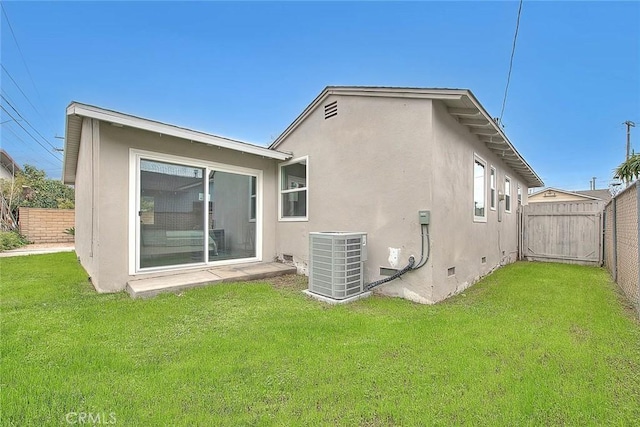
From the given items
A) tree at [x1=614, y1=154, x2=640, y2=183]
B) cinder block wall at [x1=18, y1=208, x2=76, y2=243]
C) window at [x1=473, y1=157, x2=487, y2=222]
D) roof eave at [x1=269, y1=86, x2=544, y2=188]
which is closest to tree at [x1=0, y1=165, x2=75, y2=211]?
cinder block wall at [x1=18, y1=208, x2=76, y2=243]

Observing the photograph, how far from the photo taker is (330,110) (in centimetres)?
582

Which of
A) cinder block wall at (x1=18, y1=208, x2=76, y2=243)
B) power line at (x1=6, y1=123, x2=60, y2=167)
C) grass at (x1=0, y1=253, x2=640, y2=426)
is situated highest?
power line at (x1=6, y1=123, x2=60, y2=167)

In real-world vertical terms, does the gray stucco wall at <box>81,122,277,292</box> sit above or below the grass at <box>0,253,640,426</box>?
above

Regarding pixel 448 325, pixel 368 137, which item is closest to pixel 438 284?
pixel 448 325

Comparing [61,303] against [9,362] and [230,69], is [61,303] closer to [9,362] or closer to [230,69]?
[9,362]

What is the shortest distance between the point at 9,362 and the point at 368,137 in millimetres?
5132

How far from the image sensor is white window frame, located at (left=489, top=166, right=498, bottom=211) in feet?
24.3

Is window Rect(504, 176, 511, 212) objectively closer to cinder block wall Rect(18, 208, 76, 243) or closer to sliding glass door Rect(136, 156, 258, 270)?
sliding glass door Rect(136, 156, 258, 270)

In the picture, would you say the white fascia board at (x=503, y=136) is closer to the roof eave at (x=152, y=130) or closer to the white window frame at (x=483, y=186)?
the white window frame at (x=483, y=186)

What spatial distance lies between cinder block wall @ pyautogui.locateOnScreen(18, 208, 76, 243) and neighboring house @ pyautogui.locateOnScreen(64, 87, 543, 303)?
8.92 meters

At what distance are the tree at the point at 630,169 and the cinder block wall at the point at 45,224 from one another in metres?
20.9

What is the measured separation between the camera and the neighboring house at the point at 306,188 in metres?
4.53

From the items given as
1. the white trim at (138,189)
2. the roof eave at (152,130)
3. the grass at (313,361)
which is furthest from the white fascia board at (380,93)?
the grass at (313,361)

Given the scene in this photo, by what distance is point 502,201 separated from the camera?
328 inches
